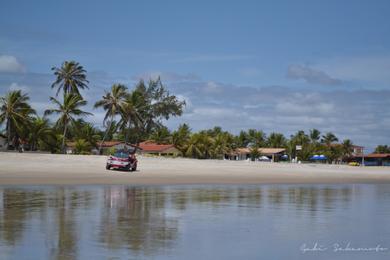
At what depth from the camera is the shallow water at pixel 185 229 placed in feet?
34.0

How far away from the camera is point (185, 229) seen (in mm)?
13344

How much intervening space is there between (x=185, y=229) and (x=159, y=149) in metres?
72.9

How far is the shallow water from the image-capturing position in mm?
10352

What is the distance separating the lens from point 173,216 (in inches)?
627

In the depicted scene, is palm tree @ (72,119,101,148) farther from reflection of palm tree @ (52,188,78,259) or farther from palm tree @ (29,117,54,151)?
reflection of palm tree @ (52,188,78,259)

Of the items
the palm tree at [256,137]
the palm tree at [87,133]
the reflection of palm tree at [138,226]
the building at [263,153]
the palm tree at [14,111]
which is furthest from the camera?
the palm tree at [256,137]

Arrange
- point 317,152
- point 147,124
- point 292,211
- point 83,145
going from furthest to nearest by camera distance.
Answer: point 317,152 → point 147,124 → point 83,145 → point 292,211

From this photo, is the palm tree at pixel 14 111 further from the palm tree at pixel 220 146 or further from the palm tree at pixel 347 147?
the palm tree at pixel 347 147

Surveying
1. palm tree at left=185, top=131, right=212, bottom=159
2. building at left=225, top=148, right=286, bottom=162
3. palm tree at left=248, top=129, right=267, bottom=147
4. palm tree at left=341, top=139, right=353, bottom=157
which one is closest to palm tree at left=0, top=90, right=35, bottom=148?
palm tree at left=185, top=131, right=212, bottom=159

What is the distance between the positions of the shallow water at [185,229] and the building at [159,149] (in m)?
63.2

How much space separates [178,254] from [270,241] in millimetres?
2459

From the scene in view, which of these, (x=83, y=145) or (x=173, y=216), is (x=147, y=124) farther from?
(x=173, y=216)

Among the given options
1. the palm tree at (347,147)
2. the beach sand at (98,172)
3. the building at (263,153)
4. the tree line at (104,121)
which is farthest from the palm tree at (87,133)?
the palm tree at (347,147)

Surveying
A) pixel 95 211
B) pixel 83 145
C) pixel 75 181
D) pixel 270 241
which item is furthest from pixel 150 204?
pixel 83 145
